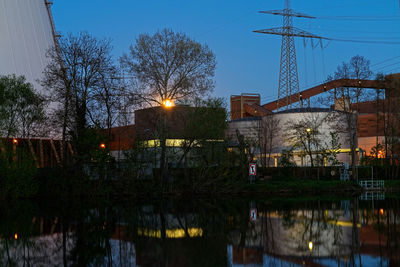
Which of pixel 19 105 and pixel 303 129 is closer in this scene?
pixel 19 105

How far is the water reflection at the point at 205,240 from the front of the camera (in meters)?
9.82

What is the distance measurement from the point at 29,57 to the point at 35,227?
3793 cm

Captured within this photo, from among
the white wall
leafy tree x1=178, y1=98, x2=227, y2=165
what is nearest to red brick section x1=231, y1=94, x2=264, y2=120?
the white wall

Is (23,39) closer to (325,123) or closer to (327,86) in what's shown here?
(325,123)

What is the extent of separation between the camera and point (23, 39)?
5112 centimetres

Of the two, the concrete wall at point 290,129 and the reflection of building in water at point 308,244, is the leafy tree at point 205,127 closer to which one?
the reflection of building in water at point 308,244

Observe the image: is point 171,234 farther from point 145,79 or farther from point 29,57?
point 29,57

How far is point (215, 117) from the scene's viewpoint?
35.0m

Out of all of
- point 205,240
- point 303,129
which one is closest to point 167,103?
point 205,240

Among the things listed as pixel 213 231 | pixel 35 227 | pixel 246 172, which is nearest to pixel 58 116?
pixel 246 172

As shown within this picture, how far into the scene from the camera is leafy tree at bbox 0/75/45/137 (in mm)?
34312

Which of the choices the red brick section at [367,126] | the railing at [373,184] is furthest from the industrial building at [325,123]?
the red brick section at [367,126]

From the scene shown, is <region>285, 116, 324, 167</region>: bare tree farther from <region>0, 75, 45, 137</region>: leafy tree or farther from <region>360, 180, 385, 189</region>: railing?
<region>0, 75, 45, 137</region>: leafy tree

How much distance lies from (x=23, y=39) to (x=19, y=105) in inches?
695
